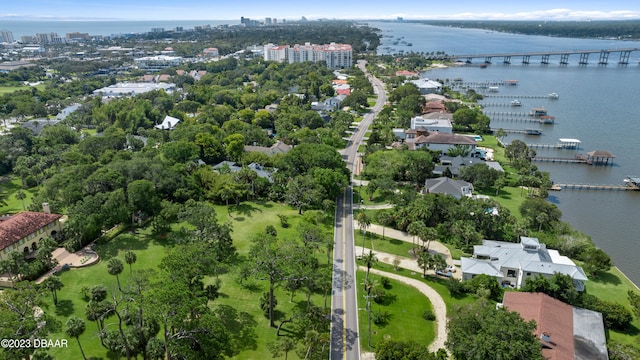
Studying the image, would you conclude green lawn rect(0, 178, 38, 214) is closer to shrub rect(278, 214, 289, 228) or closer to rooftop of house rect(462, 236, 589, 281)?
shrub rect(278, 214, 289, 228)

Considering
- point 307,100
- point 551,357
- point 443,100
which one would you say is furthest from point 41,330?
point 443,100

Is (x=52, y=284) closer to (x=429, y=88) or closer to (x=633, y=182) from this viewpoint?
(x=633, y=182)

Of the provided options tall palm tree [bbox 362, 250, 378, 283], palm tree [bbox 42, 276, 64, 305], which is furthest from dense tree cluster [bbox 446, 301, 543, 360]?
palm tree [bbox 42, 276, 64, 305]

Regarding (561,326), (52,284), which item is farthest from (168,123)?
(561,326)

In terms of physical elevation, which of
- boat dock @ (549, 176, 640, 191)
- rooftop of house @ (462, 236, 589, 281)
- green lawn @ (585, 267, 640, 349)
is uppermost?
rooftop of house @ (462, 236, 589, 281)

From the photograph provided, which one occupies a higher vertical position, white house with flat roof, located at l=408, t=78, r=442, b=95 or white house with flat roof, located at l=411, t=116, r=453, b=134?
white house with flat roof, located at l=408, t=78, r=442, b=95

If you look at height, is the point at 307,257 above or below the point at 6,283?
above

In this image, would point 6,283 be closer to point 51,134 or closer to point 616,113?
point 51,134
